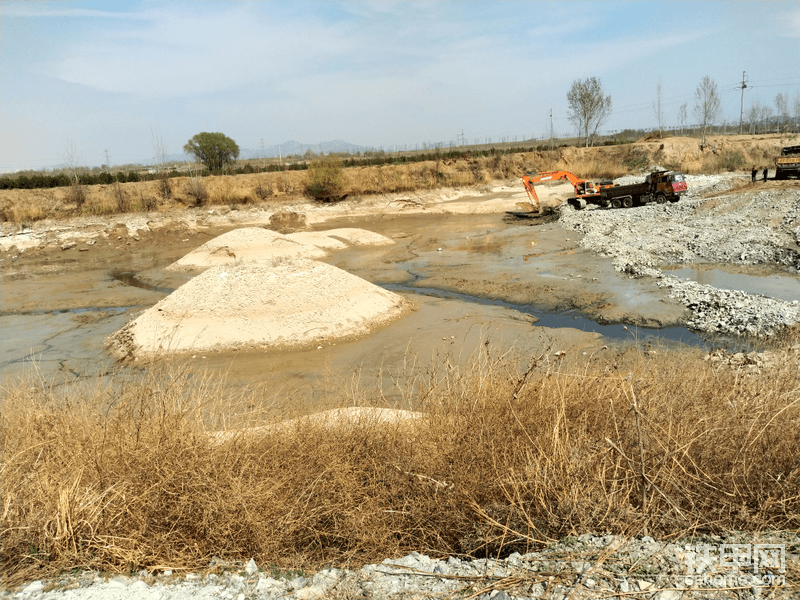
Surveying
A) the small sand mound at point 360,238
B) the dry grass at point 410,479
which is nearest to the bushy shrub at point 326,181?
the small sand mound at point 360,238

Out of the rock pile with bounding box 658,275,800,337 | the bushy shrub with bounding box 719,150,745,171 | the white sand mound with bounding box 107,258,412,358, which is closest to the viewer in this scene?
the rock pile with bounding box 658,275,800,337

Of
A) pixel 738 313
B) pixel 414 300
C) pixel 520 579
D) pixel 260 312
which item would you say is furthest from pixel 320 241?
pixel 520 579

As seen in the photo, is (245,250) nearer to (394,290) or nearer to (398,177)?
(394,290)

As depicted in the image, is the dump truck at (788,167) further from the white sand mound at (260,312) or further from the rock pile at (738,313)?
the white sand mound at (260,312)

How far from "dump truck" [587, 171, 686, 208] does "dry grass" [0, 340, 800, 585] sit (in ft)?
94.2

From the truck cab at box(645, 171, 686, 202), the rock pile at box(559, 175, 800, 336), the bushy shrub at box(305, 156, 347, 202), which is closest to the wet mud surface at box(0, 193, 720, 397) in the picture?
the rock pile at box(559, 175, 800, 336)

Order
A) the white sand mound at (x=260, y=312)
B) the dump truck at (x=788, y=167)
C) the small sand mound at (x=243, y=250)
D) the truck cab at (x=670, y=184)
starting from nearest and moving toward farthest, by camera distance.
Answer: the white sand mound at (x=260, y=312) < the small sand mound at (x=243, y=250) < the truck cab at (x=670, y=184) < the dump truck at (x=788, y=167)

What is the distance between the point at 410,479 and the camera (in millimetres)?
4199

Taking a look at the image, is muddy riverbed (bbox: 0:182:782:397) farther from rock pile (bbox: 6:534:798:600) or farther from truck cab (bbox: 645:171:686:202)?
truck cab (bbox: 645:171:686:202)

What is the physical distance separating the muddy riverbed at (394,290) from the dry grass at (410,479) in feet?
4.31

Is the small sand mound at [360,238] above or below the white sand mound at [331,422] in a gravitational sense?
above

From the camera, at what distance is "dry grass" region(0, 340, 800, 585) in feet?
11.3

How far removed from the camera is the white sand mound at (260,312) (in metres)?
13.7

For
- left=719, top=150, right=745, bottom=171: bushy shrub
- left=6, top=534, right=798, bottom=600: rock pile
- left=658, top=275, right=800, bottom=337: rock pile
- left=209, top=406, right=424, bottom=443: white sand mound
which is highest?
left=719, top=150, right=745, bottom=171: bushy shrub
